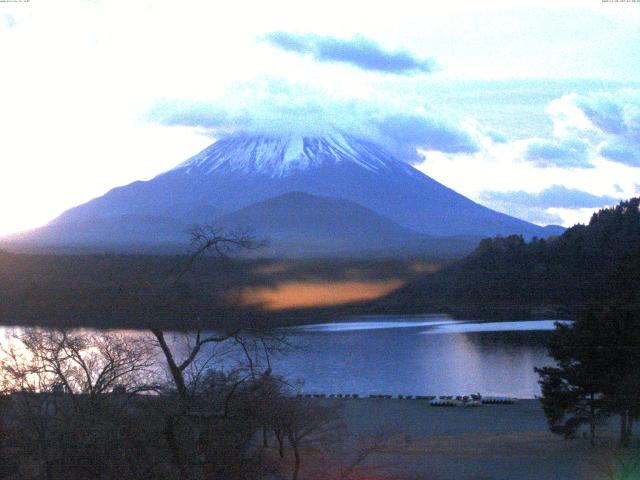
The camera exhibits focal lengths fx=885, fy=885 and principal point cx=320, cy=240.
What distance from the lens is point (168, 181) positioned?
2034 inches

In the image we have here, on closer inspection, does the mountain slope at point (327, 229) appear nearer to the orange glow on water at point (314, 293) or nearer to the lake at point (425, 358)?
the orange glow on water at point (314, 293)

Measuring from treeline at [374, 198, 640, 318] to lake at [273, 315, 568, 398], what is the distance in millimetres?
679

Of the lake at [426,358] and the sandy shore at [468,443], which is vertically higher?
the lake at [426,358]

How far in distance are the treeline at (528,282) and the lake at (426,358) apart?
679 mm

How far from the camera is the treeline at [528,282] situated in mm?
19250

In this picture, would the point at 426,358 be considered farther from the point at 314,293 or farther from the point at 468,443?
the point at 314,293

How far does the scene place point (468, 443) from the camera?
47.9ft

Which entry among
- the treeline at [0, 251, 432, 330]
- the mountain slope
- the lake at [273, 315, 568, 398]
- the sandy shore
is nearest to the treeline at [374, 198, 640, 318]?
the lake at [273, 315, 568, 398]

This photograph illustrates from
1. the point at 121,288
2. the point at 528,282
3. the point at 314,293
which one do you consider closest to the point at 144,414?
the point at 121,288

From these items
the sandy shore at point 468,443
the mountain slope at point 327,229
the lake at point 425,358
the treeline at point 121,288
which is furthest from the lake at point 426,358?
the treeline at point 121,288

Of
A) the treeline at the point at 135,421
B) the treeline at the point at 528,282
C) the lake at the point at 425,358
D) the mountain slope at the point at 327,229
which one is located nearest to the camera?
the treeline at the point at 135,421

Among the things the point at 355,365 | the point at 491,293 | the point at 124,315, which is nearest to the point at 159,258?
the point at 124,315

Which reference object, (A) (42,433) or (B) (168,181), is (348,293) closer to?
(A) (42,433)

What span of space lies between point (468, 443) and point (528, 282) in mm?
12420
